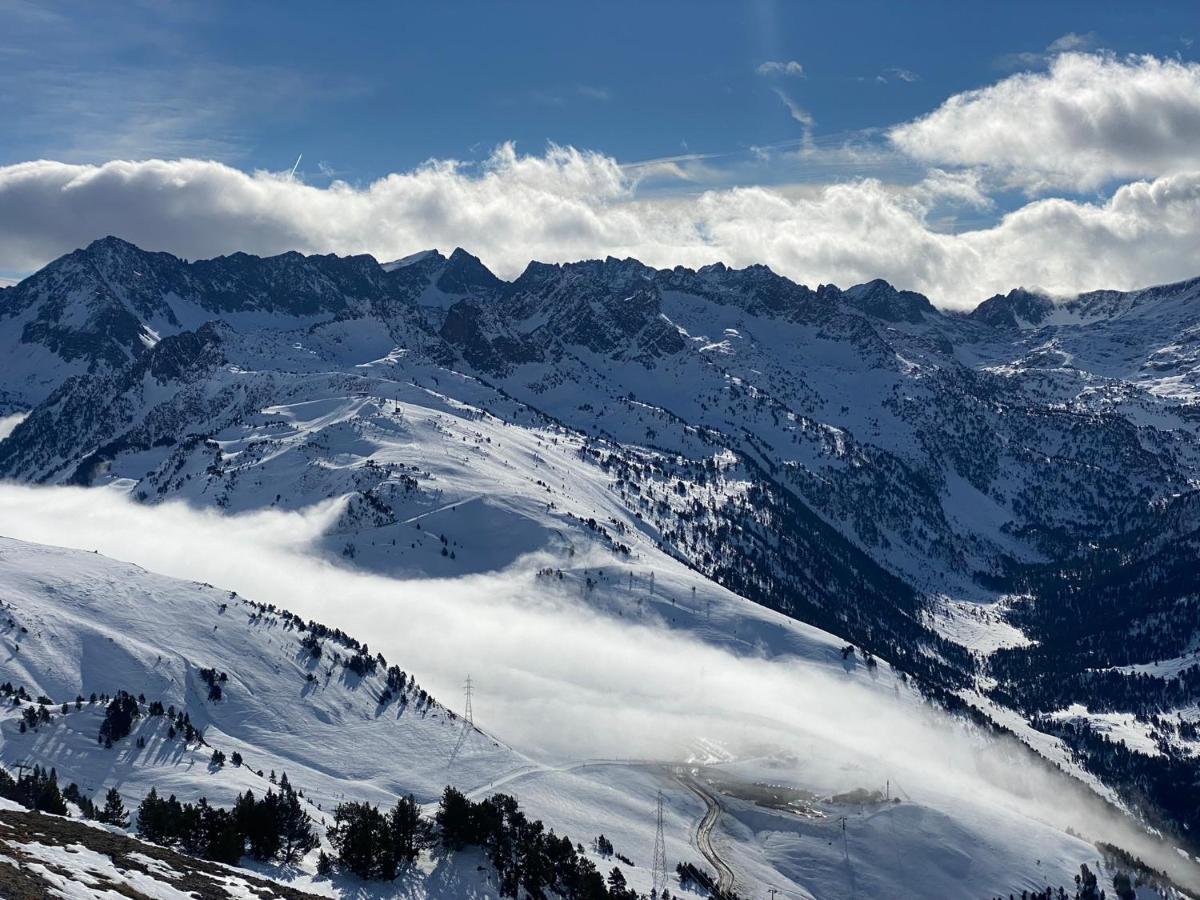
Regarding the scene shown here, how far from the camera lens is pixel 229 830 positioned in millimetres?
96250

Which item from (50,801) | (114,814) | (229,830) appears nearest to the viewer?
(229,830)

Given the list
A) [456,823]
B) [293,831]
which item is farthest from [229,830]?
[456,823]

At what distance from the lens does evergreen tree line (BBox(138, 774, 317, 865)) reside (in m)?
95.8

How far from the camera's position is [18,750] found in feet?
438

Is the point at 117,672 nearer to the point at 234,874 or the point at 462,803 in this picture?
the point at 462,803

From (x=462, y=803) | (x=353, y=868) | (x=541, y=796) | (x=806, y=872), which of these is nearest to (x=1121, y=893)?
(x=806, y=872)

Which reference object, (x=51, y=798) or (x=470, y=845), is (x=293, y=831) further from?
(x=51, y=798)

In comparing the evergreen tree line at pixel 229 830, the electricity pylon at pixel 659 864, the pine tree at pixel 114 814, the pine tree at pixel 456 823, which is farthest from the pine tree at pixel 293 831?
the electricity pylon at pixel 659 864

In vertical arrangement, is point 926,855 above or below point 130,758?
above

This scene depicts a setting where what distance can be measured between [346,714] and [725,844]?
7303cm

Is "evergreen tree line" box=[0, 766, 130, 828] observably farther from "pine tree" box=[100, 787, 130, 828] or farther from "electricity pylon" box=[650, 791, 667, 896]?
"electricity pylon" box=[650, 791, 667, 896]

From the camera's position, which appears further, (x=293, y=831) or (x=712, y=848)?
(x=712, y=848)

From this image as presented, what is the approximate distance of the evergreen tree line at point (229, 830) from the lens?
314 feet

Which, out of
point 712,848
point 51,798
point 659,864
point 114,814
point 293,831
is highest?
point 712,848
